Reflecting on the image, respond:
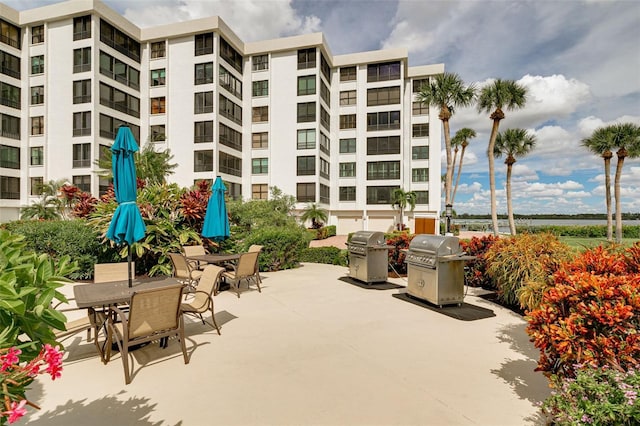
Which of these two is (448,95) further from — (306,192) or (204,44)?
(204,44)

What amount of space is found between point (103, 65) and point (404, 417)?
34855 mm

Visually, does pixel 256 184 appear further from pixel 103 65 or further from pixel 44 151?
pixel 44 151

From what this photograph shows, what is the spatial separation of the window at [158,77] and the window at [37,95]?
9.41 m

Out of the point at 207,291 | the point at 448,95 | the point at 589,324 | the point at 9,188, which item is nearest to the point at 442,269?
the point at 589,324

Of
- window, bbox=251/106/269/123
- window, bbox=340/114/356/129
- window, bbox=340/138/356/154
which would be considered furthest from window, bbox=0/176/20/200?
window, bbox=340/114/356/129

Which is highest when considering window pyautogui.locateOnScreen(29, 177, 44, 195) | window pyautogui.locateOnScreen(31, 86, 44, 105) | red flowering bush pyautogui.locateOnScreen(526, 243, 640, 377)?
window pyautogui.locateOnScreen(31, 86, 44, 105)

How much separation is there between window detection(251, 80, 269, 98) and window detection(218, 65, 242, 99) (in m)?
1.44

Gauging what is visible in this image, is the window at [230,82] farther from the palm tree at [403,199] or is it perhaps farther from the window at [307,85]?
the palm tree at [403,199]

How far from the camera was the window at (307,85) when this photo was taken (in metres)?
31.8

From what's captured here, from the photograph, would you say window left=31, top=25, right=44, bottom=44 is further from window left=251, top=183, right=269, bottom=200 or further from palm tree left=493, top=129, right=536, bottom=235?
palm tree left=493, top=129, right=536, bottom=235

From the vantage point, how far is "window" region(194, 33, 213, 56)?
1135 inches

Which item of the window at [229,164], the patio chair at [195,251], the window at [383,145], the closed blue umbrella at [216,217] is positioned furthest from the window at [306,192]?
the closed blue umbrella at [216,217]

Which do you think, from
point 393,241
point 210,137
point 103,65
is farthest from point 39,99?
point 393,241

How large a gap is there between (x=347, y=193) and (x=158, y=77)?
74.3 ft
